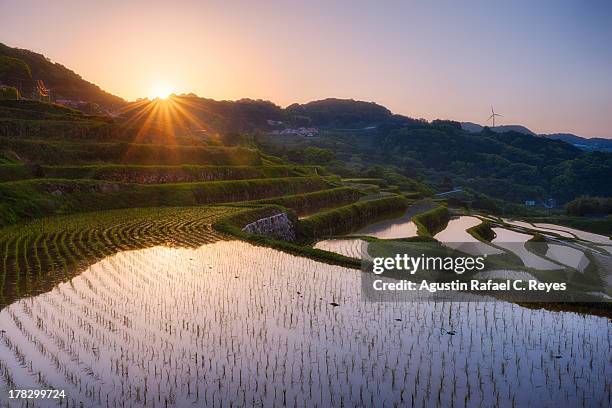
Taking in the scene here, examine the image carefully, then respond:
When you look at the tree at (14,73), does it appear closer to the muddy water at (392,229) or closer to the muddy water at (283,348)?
the muddy water at (392,229)

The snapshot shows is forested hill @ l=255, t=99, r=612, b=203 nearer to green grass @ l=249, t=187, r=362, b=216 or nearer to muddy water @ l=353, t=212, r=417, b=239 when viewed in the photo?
green grass @ l=249, t=187, r=362, b=216

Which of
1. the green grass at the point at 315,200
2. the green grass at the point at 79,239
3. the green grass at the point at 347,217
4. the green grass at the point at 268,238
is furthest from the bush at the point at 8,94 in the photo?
the green grass at the point at 347,217

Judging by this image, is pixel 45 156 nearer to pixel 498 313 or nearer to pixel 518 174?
pixel 498 313

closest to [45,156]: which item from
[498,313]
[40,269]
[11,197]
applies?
[11,197]

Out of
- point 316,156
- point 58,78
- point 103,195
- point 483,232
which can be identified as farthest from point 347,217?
point 58,78

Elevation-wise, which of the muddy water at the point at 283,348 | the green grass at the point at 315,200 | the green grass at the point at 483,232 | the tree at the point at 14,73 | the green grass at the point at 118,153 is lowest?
the green grass at the point at 483,232

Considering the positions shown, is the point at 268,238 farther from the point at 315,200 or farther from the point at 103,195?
the point at 315,200
